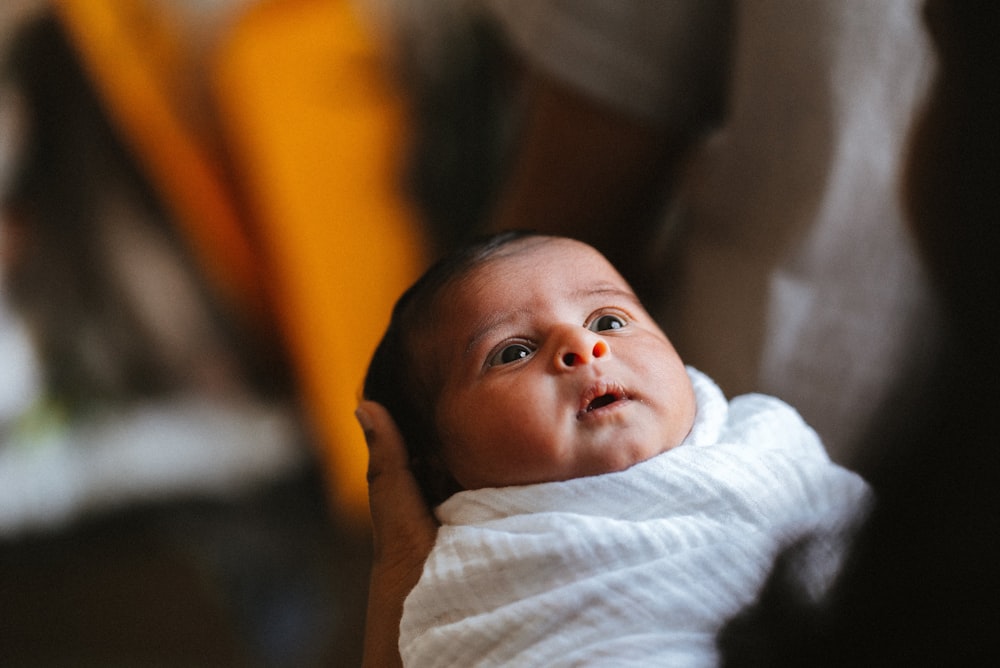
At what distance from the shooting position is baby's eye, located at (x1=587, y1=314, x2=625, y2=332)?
0.38 metres

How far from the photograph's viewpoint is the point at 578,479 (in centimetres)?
34

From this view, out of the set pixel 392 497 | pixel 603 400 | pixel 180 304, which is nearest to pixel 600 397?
pixel 603 400

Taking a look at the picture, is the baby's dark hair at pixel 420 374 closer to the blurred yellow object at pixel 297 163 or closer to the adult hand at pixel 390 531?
the adult hand at pixel 390 531

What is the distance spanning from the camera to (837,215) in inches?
18.8

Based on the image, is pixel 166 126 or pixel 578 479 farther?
pixel 166 126

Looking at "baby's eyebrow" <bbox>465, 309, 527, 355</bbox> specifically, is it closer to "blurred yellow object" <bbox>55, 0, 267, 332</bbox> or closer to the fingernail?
the fingernail

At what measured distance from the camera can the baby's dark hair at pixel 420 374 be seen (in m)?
0.40

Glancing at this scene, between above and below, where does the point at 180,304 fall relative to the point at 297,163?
below

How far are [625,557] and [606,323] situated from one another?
11cm

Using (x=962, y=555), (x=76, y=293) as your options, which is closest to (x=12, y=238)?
(x=76, y=293)

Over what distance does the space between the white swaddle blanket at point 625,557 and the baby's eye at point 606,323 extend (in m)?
0.06

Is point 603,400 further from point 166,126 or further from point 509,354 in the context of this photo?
point 166,126

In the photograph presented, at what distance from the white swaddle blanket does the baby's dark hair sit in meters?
0.05

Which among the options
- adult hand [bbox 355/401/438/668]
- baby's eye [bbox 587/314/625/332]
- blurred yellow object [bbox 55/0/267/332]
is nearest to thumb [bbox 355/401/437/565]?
adult hand [bbox 355/401/438/668]
